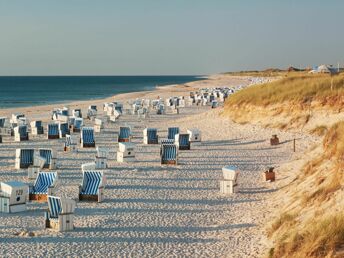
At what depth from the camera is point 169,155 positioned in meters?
17.6

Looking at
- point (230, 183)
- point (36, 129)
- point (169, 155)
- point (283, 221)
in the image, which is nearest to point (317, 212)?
point (283, 221)

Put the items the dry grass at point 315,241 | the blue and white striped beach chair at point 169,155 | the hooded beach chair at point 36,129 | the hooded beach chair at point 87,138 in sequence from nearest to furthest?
the dry grass at point 315,241 < the blue and white striped beach chair at point 169,155 < the hooded beach chair at point 87,138 < the hooded beach chair at point 36,129

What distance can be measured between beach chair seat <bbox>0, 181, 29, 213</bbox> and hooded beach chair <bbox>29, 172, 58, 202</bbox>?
2.46 ft

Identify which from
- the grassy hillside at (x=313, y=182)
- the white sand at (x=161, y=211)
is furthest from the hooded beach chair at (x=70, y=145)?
the grassy hillside at (x=313, y=182)

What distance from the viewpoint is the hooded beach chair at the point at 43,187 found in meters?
12.7

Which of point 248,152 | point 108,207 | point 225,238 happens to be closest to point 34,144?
point 248,152

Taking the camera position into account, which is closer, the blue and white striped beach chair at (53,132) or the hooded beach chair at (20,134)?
the hooded beach chair at (20,134)

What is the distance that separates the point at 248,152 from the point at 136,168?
4717 millimetres

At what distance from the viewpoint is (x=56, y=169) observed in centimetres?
1697

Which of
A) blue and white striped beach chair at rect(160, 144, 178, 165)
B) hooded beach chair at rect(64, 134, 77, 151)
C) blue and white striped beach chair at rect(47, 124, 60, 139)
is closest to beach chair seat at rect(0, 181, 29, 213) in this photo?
blue and white striped beach chair at rect(160, 144, 178, 165)

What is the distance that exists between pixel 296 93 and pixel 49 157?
12.8m

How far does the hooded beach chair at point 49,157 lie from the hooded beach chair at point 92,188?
3922 mm

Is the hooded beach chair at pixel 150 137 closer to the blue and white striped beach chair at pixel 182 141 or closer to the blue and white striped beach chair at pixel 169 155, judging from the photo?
the blue and white striped beach chair at pixel 182 141

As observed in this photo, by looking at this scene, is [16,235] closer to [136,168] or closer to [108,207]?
[108,207]
